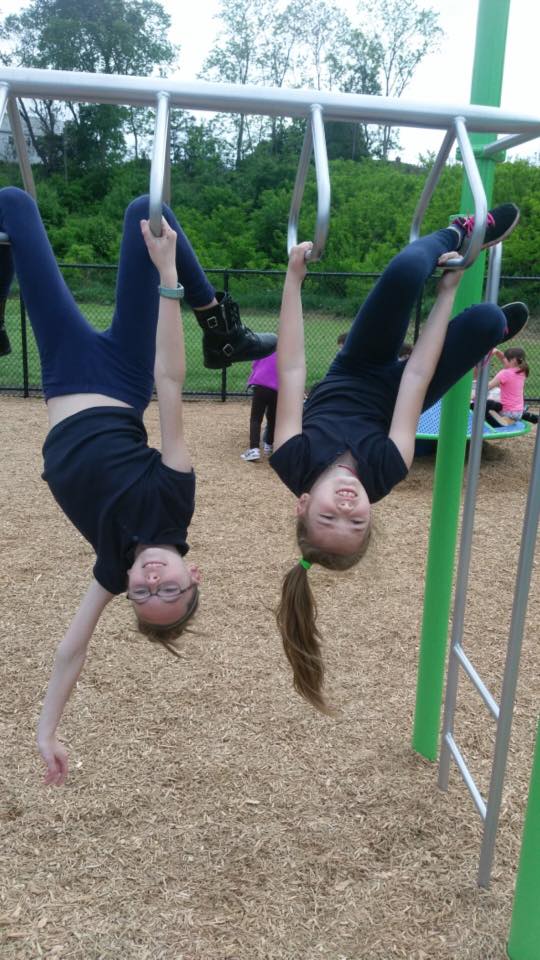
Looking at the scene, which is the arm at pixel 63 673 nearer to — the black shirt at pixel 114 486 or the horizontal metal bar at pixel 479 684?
the black shirt at pixel 114 486

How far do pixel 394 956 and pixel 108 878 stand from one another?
3.12 ft

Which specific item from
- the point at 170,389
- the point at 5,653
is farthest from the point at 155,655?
the point at 170,389

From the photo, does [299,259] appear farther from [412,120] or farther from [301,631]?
[301,631]

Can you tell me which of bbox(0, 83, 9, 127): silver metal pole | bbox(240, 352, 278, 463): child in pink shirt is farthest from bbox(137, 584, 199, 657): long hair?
bbox(240, 352, 278, 463): child in pink shirt

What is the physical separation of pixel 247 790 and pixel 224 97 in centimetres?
241

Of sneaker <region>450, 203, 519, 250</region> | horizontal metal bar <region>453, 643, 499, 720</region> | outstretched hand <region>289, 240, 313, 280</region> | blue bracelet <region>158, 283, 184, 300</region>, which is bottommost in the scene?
horizontal metal bar <region>453, 643, 499, 720</region>

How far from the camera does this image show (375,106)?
2092mm

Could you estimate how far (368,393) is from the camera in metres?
2.55

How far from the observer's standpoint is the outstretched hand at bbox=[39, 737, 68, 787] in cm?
256

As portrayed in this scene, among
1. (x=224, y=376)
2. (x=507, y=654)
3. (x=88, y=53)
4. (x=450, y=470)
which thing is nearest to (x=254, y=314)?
(x=224, y=376)

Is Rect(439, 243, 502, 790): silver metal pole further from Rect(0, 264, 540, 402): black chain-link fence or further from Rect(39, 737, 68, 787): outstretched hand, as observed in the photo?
Rect(0, 264, 540, 402): black chain-link fence

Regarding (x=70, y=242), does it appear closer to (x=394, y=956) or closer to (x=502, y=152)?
(x=502, y=152)

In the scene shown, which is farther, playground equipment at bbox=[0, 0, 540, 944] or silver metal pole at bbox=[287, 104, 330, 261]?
playground equipment at bbox=[0, 0, 540, 944]

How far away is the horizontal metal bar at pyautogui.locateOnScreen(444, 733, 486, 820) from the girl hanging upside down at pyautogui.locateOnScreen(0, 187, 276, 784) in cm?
116
